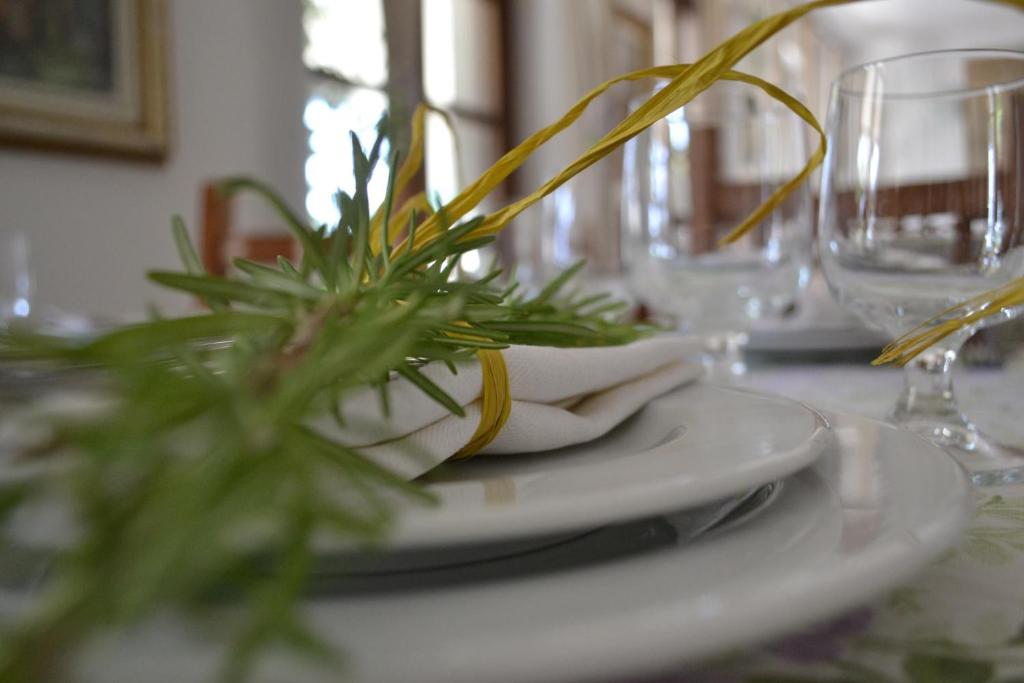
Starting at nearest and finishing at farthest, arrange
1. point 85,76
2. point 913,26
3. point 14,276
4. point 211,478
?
point 211,478
point 14,276
point 85,76
point 913,26

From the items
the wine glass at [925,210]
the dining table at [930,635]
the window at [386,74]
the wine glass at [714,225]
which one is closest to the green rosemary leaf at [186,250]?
the dining table at [930,635]

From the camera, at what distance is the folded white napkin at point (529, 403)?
8.1 inches

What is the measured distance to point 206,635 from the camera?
0.40 feet

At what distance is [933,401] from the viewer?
1.23 feet

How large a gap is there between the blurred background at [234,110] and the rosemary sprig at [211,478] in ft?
1.90

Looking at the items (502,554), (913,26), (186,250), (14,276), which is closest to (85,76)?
(14,276)

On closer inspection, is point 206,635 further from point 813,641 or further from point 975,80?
point 975,80

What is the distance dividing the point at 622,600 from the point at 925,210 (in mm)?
321

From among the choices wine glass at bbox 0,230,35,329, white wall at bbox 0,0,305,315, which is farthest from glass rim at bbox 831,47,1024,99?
white wall at bbox 0,0,305,315

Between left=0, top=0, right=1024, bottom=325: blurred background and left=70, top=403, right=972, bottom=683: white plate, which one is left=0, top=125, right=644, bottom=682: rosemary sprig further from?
left=0, top=0, right=1024, bottom=325: blurred background

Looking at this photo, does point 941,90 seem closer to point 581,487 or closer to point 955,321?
Answer: point 955,321

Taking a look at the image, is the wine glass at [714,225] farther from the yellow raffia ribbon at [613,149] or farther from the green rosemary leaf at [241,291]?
the green rosemary leaf at [241,291]

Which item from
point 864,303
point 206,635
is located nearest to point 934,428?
point 864,303

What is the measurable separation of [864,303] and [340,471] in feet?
0.98
